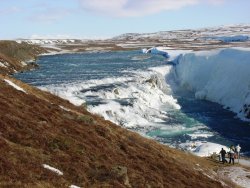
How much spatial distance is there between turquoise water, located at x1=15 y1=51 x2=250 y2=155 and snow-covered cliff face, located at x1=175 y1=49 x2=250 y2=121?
246cm

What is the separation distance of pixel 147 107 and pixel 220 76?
2623cm

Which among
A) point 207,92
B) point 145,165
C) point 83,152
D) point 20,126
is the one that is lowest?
point 207,92

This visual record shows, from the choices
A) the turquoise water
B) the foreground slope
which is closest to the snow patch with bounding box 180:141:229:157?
the turquoise water

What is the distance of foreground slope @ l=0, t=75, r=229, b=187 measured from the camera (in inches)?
561

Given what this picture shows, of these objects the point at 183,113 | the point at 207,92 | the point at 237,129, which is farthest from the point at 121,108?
the point at 207,92

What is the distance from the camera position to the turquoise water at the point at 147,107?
164 feet

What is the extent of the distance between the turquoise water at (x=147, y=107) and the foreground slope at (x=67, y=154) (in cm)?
2276

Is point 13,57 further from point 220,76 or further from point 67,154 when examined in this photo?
point 67,154

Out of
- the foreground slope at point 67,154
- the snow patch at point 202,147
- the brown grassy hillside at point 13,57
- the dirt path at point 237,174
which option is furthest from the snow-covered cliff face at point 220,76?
the foreground slope at point 67,154

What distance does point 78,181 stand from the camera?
48.8ft

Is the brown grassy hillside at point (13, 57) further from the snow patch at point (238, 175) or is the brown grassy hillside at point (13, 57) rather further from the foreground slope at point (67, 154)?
the foreground slope at point (67, 154)

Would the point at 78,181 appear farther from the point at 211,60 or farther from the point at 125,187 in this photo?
the point at 211,60

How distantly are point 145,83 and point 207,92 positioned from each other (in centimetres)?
1236

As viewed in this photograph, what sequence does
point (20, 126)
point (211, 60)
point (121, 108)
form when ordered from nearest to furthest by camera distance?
point (20, 126), point (121, 108), point (211, 60)
